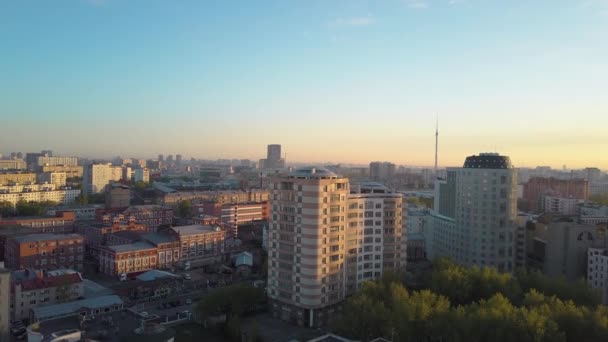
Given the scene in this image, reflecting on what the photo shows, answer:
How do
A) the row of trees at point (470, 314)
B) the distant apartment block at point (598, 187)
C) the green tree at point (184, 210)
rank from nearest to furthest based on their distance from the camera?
the row of trees at point (470, 314), the green tree at point (184, 210), the distant apartment block at point (598, 187)

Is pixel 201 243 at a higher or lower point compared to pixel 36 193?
lower

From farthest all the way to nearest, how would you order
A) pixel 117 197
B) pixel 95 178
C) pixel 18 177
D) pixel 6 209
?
pixel 95 178
pixel 18 177
pixel 117 197
pixel 6 209

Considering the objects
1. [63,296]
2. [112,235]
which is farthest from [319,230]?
[112,235]

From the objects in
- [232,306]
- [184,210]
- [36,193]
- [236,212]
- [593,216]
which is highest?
[593,216]

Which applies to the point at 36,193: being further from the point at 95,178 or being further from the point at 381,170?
the point at 381,170

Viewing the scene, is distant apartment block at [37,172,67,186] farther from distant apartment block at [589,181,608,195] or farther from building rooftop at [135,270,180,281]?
distant apartment block at [589,181,608,195]

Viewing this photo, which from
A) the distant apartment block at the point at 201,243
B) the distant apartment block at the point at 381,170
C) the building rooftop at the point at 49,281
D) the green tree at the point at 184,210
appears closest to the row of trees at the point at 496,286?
the building rooftop at the point at 49,281

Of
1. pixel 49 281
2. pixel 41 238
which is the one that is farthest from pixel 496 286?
pixel 41 238

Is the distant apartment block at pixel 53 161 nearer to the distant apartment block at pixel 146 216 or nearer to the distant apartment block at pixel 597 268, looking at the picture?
the distant apartment block at pixel 146 216
